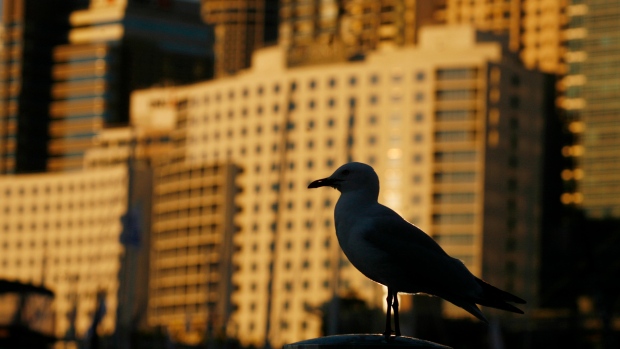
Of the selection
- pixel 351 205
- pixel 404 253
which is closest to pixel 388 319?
pixel 404 253

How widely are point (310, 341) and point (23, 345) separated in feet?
172

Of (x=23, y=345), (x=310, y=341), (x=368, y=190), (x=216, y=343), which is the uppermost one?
(x=368, y=190)

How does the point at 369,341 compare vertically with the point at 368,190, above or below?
below

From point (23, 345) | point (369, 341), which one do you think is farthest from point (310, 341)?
point (23, 345)

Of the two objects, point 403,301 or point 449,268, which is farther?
point 403,301

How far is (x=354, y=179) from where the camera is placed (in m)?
12.3

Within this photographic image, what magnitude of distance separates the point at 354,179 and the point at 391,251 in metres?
0.66

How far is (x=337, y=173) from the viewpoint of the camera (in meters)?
12.4

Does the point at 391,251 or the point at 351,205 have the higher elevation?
the point at 351,205

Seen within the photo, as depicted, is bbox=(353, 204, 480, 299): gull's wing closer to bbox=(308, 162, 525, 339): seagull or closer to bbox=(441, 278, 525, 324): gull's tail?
bbox=(308, 162, 525, 339): seagull

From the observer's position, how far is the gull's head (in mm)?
12266

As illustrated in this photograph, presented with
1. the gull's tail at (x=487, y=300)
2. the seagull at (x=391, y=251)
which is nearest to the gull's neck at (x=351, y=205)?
the seagull at (x=391, y=251)

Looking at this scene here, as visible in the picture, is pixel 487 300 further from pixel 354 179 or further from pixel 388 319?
pixel 354 179

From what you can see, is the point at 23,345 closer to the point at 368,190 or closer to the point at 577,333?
the point at 368,190
